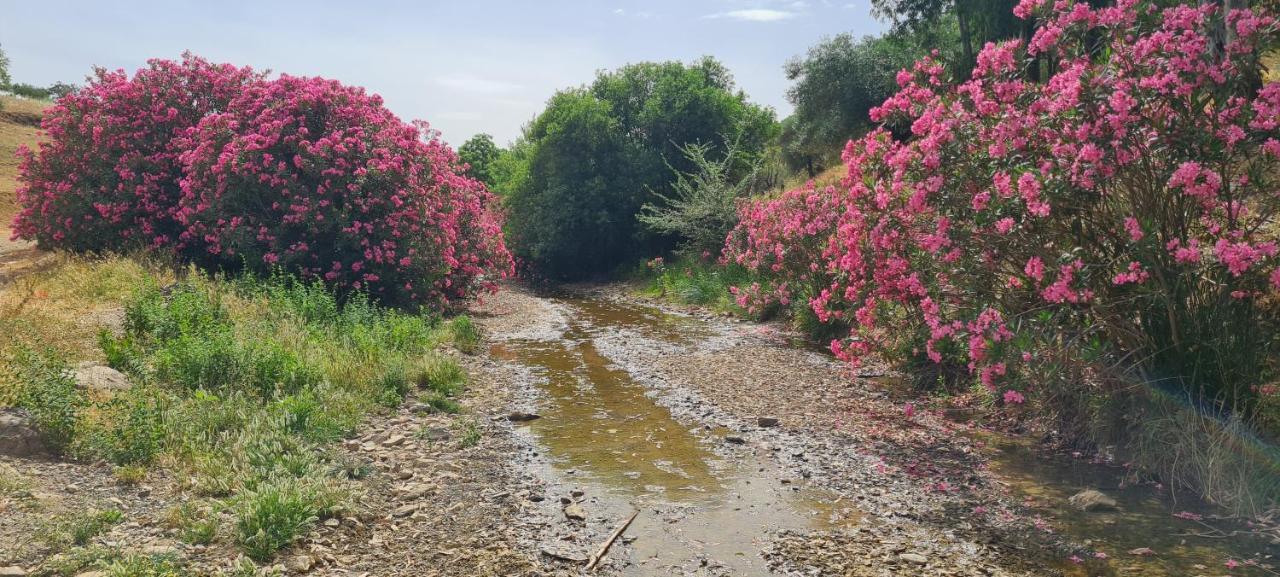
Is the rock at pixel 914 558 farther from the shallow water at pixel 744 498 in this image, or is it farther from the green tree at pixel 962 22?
the green tree at pixel 962 22

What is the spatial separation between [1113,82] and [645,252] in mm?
25912

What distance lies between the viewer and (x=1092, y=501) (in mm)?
6527

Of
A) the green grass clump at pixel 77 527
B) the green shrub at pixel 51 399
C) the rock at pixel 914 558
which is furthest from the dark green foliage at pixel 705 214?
the green grass clump at pixel 77 527

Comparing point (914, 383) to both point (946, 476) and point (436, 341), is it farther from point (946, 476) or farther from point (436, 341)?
point (436, 341)

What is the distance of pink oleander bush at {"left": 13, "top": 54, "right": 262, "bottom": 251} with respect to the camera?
58.5 ft

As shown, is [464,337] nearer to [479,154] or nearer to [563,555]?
[563,555]

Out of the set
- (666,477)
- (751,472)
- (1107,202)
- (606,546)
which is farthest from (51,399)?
(1107,202)

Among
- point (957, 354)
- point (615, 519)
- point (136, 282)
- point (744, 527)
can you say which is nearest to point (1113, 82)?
point (957, 354)

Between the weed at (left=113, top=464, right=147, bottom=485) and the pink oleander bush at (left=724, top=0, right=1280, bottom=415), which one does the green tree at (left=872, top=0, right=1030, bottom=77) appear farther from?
the weed at (left=113, top=464, right=147, bottom=485)

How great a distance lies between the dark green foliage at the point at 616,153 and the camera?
30828 mm

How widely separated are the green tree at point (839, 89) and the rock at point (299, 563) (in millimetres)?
28083

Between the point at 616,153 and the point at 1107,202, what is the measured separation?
24.9 m

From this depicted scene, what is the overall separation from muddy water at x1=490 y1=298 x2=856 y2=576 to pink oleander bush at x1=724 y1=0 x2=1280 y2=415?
251 cm

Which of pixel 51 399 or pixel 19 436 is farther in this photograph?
pixel 51 399
